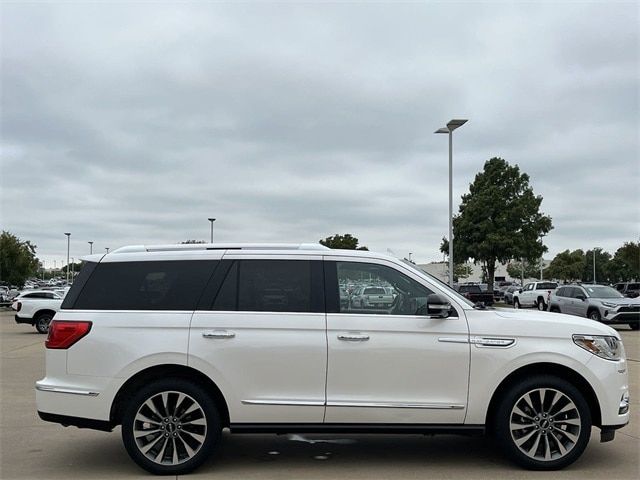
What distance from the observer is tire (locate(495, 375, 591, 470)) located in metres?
5.77

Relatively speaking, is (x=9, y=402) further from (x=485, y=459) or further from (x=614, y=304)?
(x=614, y=304)

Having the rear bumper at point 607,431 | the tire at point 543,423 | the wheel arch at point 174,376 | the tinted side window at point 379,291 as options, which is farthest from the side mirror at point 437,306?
the wheel arch at point 174,376

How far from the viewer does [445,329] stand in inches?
230

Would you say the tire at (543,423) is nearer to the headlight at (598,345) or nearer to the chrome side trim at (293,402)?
the headlight at (598,345)

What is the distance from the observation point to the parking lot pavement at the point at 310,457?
19.1 ft

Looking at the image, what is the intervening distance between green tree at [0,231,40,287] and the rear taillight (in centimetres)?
5263

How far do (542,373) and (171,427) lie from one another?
3.29 meters

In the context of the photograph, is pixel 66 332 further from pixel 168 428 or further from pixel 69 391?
pixel 168 428

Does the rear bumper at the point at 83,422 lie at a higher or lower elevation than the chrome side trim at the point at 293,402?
lower

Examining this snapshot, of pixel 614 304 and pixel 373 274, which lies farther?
pixel 614 304

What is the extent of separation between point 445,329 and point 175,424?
8.16 ft

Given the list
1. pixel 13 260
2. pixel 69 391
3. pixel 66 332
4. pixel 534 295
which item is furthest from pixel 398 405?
pixel 13 260

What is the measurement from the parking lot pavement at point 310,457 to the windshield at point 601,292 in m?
18.1

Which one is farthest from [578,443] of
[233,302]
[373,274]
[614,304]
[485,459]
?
[614,304]
